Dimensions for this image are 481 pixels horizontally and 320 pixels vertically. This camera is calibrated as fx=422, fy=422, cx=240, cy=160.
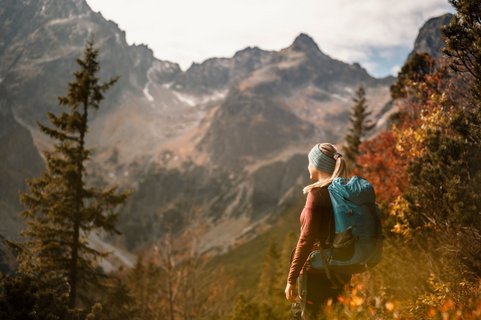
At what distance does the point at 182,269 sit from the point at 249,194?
16251cm

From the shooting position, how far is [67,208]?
16.0m

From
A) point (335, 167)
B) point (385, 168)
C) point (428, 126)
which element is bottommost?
point (335, 167)

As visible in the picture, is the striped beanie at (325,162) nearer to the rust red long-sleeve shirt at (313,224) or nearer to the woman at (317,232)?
the woman at (317,232)

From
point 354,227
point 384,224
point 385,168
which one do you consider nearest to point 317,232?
point 354,227

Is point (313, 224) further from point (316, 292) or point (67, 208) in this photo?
point (67, 208)

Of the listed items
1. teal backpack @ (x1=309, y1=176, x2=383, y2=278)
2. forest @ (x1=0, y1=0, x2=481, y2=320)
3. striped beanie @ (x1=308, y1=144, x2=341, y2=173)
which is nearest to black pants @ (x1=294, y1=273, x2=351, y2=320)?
forest @ (x1=0, y1=0, x2=481, y2=320)

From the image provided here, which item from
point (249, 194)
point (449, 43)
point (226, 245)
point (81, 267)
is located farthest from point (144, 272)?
point (249, 194)

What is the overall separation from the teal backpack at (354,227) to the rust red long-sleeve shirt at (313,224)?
82mm

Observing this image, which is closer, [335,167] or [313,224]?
[313,224]

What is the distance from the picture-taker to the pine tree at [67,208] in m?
15.8

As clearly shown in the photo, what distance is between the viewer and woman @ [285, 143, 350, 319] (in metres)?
4.24

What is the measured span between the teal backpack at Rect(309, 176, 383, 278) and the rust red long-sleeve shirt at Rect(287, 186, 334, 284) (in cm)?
8

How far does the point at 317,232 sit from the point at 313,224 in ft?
0.39

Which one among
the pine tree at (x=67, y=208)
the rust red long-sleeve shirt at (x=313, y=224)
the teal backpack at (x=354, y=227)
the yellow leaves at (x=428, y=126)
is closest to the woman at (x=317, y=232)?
the rust red long-sleeve shirt at (x=313, y=224)
